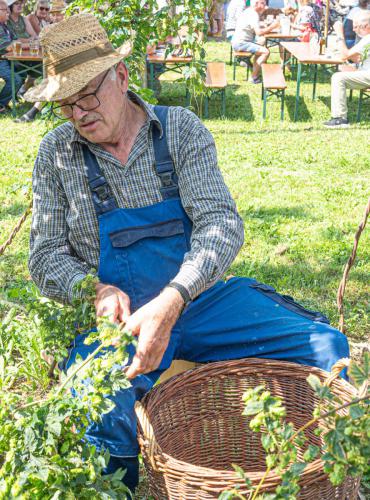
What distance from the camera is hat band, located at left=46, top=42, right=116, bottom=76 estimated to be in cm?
238

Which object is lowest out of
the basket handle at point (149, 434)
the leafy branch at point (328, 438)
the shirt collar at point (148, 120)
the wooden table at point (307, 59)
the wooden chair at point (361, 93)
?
the wooden chair at point (361, 93)

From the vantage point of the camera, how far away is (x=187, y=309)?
2.46 m

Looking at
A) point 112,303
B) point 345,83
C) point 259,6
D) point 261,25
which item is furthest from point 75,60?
point 261,25

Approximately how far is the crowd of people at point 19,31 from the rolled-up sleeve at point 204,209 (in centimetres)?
703

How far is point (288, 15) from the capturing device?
14953 millimetres

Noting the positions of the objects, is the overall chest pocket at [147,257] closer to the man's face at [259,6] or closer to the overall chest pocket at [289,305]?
the overall chest pocket at [289,305]

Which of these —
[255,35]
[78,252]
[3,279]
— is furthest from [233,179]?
[255,35]

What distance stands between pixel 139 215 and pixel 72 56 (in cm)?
59

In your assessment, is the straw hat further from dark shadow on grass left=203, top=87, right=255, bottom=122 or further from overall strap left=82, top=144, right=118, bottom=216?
dark shadow on grass left=203, top=87, right=255, bottom=122

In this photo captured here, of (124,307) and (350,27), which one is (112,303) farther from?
(350,27)

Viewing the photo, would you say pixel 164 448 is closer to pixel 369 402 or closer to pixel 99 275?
pixel 99 275

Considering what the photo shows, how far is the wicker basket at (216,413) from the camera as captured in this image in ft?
6.24

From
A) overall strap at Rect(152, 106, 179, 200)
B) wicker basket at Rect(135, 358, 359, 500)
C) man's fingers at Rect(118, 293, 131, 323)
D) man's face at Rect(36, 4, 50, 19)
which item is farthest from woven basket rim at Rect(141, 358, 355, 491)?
man's face at Rect(36, 4, 50, 19)

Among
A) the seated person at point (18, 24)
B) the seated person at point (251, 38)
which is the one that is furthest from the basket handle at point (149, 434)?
the seated person at point (251, 38)
